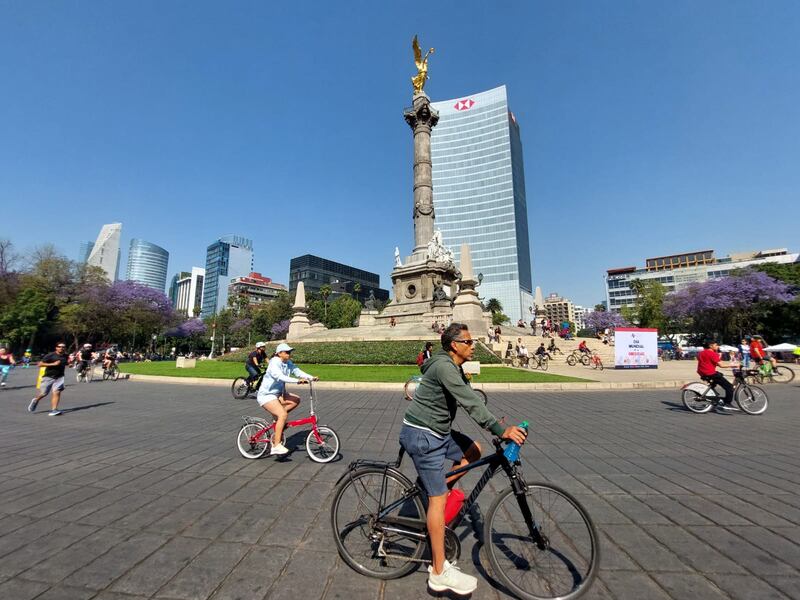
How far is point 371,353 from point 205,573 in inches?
914

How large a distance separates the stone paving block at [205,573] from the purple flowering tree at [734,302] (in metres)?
50.6

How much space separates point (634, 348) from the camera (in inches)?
831

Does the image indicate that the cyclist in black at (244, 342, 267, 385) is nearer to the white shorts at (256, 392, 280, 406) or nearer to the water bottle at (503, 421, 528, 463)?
the white shorts at (256, 392, 280, 406)

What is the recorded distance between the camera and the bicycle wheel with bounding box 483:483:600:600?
255 centimetres

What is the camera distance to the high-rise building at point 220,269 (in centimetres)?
17325

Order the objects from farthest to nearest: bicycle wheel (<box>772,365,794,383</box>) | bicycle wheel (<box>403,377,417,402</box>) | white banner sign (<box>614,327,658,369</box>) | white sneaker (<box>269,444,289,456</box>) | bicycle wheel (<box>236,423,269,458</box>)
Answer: white banner sign (<box>614,327,658,369</box>)
bicycle wheel (<box>772,365,794,383</box>)
bicycle wheel (<box>403,377,417,402</box>)
bicycle wheel (<box>236,423,269,458</box>)
white sneaker (<box>269,444,289,456</box>)

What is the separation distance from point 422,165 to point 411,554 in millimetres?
42470

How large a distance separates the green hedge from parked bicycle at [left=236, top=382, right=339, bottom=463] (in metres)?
18.4

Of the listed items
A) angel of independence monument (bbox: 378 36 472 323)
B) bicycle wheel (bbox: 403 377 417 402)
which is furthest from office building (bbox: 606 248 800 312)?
bicycle wheel (bbox: 403 377 417 402)

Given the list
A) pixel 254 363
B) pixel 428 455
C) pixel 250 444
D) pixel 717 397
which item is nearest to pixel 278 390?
pixel 250 444

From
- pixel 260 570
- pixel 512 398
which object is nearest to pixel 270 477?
pixel 260 570

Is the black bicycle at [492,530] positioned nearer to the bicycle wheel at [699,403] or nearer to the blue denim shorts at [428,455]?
the blue denim shorts at [428,455]

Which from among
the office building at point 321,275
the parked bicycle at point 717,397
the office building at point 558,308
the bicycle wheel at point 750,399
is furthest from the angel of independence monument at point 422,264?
the office building at point 558,308

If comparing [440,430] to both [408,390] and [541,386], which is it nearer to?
[408,390]
